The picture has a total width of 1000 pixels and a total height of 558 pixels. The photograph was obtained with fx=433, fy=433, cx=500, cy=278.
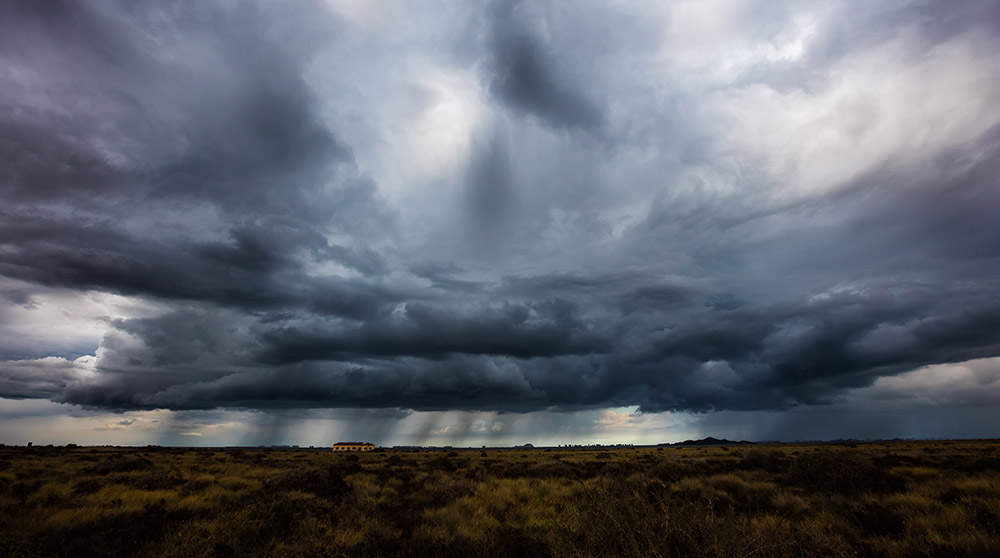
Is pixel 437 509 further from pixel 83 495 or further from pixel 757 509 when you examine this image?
pixel 83 495

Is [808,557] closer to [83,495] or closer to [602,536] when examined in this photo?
[602,536]

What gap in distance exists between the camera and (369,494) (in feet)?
67.7

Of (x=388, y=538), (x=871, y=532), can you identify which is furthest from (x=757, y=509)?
(x=388, y=538)

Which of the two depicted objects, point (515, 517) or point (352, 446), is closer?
point (515, 517)

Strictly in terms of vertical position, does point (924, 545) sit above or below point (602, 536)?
below

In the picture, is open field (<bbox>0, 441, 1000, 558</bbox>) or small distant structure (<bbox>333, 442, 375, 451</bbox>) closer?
open field (<bbox>0, 441, 1000, 558</bbox>)

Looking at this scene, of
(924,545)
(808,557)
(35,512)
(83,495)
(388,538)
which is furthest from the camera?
(83,495)

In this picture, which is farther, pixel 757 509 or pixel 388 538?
pixel 757 509

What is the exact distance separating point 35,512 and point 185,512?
436 cm

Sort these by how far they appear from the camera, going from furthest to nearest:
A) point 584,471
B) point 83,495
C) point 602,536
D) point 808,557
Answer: point 584,471, point 83,495, point 602,536, point 808,557

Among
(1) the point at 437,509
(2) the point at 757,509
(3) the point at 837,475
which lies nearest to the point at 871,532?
(2) the point at 757,509

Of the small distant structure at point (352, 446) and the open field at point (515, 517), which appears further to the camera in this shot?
the small distant structure at point (352, 446)

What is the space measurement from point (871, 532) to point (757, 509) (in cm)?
375

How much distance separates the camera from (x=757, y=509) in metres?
16.0
